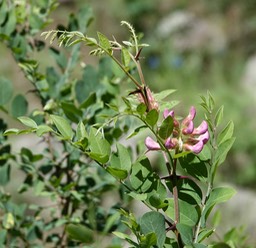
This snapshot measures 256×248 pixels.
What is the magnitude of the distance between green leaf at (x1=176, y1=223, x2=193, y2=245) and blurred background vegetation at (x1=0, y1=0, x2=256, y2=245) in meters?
3.31

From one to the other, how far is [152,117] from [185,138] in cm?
7

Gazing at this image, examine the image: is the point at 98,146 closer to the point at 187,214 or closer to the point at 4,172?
the point at 187,214

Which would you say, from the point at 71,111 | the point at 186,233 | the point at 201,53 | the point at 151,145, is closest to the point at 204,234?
the point at 186,233

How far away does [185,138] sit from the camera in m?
0.86

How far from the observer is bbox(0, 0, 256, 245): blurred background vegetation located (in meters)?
4.27

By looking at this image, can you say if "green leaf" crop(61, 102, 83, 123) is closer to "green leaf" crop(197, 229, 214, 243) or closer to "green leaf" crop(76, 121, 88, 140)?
"green leaf" crop(76, 121, 88, 140)

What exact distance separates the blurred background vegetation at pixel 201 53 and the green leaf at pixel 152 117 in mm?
3358

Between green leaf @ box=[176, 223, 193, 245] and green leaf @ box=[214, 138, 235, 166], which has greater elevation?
green leaf @ box=[214, 138, 235, 166]

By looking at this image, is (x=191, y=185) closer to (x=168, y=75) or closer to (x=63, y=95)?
(x=63, y=95)

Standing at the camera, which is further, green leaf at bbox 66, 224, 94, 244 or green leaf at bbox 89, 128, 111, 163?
green leaf at bbox 89, 128, 111, 163

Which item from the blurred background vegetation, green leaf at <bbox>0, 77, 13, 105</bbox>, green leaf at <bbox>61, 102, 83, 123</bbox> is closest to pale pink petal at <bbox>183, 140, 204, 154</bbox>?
green leaf at <bbox>61, 102, 83, 123</bbox>

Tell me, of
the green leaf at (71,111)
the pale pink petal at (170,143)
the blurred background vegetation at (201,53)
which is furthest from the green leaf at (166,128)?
the blurred background vegetation at (201,53)

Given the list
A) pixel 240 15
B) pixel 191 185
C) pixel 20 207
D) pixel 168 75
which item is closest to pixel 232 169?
pixel 168 75

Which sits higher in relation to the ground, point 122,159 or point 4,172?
point 122,159
